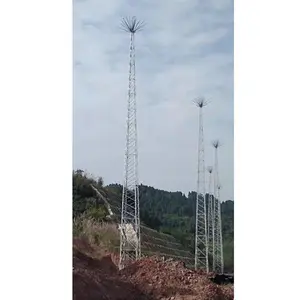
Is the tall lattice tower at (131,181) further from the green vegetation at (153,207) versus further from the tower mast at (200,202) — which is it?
the tower mast at (200,202)

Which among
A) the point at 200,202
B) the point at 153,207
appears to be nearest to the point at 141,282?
the point at 153,207

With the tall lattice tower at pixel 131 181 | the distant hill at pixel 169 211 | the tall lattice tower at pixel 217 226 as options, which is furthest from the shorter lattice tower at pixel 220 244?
the tall lattice tower at pixel 131 181

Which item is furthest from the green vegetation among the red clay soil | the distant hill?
the red clay soil

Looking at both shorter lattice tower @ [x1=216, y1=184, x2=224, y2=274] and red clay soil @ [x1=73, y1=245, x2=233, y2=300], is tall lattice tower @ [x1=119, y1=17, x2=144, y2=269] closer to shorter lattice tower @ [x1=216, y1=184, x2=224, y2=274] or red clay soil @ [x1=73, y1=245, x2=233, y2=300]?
red clay soil @ [x1=73, y1=245, x2=233, y2=300]

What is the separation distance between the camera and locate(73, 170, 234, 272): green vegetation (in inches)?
105

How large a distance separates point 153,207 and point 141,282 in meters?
0.36

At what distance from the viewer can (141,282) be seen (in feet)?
8.80

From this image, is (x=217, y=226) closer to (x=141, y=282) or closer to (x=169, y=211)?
(x=169, y=211)

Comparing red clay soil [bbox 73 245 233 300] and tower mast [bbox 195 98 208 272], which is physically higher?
tower mast [bbox 195 98 208 272]

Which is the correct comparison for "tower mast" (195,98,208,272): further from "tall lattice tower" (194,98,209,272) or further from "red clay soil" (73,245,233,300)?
"red clay soil" (73,245,233,300)

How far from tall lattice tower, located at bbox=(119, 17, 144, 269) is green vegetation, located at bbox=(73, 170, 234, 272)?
34mm
